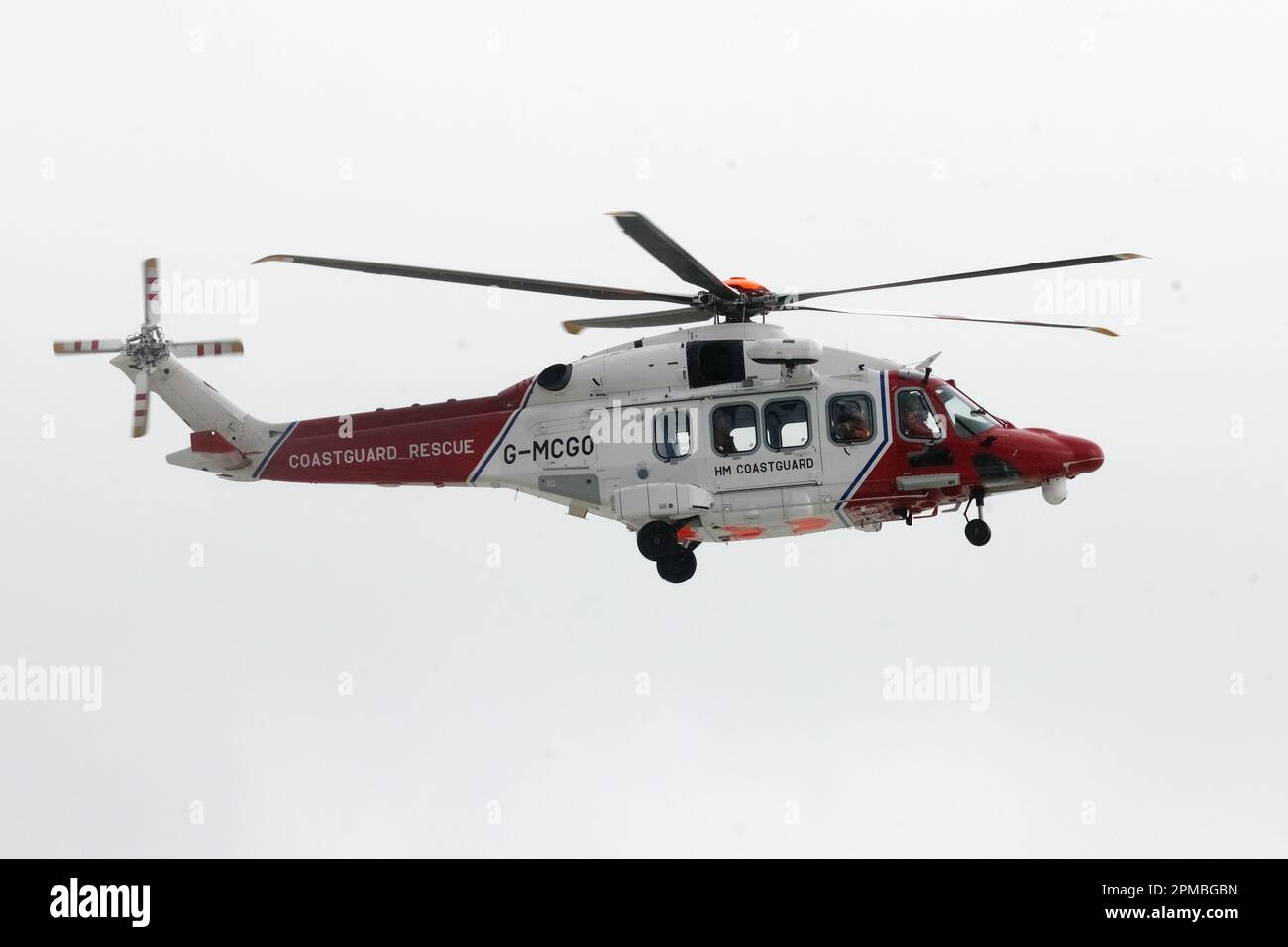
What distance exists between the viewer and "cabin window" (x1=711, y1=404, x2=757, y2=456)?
68.7 ft

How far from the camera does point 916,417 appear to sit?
20812 millimetres

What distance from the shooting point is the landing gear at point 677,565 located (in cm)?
2109

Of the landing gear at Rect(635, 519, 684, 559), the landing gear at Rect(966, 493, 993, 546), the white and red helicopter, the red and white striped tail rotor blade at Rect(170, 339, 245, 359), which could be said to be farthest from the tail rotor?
the landing gear at Rect(966, 493, 993, 546)

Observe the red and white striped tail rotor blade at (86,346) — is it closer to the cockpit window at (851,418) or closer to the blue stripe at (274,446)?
the blue stripe at (274,446)

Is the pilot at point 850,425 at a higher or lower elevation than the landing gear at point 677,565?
higher

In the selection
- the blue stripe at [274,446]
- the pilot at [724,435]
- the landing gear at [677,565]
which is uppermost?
the blue stripe at [274,446]

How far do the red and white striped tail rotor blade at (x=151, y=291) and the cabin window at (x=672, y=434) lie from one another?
7306 millimetres

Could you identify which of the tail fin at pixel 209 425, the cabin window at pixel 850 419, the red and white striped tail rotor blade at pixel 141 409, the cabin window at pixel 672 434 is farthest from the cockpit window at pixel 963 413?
the red and white striped tail rotor blade at pixel 141 409

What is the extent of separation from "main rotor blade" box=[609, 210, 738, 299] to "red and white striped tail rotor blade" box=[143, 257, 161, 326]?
25.0 ft

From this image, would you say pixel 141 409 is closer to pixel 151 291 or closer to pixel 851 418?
pixel 151 291

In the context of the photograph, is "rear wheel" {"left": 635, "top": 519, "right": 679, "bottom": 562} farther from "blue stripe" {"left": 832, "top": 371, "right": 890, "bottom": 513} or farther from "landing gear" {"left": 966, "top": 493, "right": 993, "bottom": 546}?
"landing gear" {"left": 966, "top": 493, "right": 993, "bottom": 546}

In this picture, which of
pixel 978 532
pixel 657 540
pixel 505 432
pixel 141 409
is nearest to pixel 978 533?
pixel 978 532

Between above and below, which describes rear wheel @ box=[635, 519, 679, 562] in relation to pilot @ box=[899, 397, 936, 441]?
below
